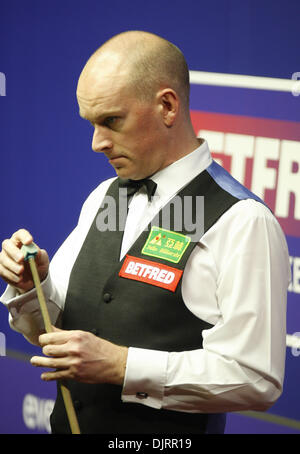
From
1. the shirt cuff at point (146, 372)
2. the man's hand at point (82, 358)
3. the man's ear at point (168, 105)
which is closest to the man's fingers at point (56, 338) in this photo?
the man's hand at point (82, 358)

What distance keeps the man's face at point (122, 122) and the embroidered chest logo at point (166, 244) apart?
155mm

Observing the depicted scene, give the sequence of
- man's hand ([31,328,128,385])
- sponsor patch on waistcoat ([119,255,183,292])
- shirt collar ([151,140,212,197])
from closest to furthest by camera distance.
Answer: man's hand ([31,328,128,385]), sponsor patch on waistcoat ([119,255,183,292]), shirt collar ([151,140,212,197])

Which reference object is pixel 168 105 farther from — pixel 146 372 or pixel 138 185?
pixel 146 372

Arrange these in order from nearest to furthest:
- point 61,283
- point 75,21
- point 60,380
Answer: point 60,380, point 61,283, point 75,21

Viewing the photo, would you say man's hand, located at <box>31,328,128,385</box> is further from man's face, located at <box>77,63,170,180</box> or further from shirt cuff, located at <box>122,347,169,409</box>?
man's face, located at <box>77,63,170,180</box>

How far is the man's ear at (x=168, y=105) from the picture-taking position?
65.4 inches

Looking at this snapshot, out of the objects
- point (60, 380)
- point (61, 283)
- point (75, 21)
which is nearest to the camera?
point (60, 380)

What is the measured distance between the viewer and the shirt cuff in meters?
1.56

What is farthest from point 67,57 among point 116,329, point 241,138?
point 116,329

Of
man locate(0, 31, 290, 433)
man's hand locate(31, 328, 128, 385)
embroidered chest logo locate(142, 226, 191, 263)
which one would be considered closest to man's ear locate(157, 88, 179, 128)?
man locate(0, 31, 290, 433)
